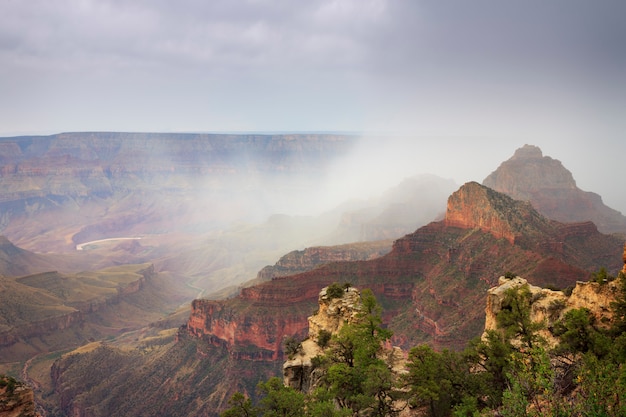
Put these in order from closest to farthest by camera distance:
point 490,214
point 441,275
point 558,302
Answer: point 558,302, point 490,214, point 441,275

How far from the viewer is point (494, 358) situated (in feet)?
108

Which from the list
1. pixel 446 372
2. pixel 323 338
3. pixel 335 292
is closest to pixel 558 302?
pixel 446 372

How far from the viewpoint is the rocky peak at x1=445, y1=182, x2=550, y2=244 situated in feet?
321

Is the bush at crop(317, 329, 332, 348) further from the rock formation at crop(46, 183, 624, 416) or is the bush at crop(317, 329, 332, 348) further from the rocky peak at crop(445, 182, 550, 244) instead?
the rocky peak at crop(445, 182, 550, 244)

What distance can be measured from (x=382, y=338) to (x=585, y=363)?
15.8 m

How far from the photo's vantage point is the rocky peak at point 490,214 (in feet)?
321

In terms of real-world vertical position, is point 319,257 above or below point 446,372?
below

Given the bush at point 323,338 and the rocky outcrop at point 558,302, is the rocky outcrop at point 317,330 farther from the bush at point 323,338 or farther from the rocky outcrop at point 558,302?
the rocky outcrop at point 558,302

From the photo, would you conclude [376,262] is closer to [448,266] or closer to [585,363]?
[448,266]

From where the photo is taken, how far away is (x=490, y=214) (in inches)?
4013

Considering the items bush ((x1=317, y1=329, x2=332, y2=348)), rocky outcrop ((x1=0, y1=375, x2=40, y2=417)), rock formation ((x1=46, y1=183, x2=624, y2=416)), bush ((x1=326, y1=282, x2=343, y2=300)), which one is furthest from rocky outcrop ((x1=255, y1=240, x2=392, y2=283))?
bush ((x1=317, y1=329, x2=332, y2=348))

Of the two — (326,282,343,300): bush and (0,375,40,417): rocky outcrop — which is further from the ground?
(326,282,343,300): bush

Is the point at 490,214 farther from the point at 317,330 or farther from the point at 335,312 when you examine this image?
the point at 317,330

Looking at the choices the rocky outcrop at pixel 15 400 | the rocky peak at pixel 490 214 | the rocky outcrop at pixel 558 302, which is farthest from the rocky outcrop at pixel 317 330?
the rocky peak at pixel 490 214
